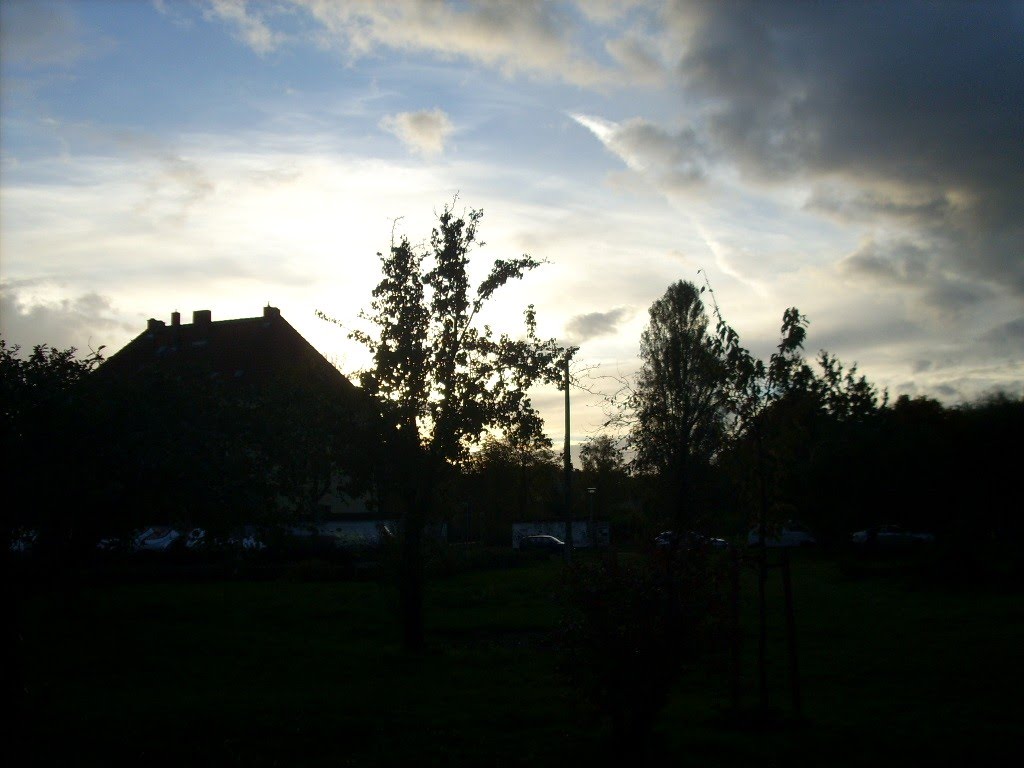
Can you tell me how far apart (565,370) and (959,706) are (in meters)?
9.57

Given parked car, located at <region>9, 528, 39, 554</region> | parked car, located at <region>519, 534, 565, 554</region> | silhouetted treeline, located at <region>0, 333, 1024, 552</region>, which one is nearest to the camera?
silhouetted treeline, located at <region>0, 333, 1024, 552</region>

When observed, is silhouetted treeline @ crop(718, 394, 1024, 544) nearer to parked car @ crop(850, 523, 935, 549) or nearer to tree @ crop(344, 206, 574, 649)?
parked car @ crop(850, 523, 935, 549)

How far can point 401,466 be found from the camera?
17516 millimetres

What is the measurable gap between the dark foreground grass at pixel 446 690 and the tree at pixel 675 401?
28.9 ft

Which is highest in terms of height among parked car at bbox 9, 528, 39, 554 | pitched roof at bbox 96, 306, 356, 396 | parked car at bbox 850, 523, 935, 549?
pitched roof at bbox 96, 306, 356, 396

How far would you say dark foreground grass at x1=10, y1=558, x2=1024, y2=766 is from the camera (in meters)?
9.23

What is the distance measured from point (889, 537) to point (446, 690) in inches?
1773

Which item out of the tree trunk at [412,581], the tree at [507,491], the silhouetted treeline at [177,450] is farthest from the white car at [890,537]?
the tree trunk at [412,581]

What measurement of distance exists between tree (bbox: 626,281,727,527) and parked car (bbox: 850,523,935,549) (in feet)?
38.9

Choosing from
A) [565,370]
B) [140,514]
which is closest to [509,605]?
[565,370]

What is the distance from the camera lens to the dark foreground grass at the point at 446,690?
9.23m

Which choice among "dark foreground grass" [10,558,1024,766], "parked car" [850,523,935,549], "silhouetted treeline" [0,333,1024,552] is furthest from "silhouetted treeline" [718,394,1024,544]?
"silhouetted treeline" [0,333,1024,552]

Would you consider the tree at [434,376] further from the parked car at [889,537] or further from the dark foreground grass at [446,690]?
the parked car at [889,537]

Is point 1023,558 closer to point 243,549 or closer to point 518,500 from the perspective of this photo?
point 243,549
